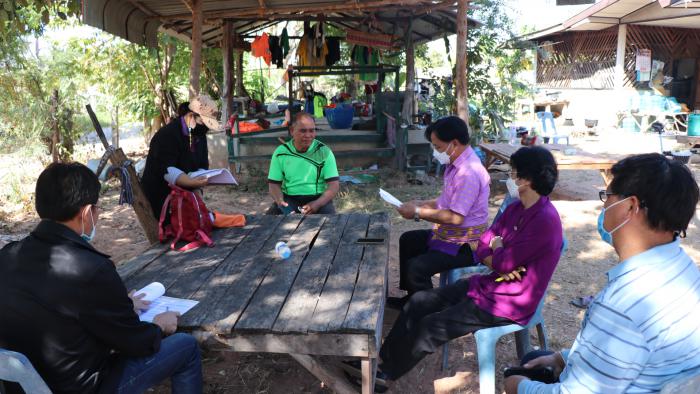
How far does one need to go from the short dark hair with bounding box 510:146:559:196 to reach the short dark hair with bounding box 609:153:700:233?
935 mm

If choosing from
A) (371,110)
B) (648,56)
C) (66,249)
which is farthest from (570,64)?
(66,249)

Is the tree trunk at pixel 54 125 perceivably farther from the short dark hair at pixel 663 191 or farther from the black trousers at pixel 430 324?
the short dark hair at pixel 663 191

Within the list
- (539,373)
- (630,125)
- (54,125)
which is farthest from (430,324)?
(630,125)

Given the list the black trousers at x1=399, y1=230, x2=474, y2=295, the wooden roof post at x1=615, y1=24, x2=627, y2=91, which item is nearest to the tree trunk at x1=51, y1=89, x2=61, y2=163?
the black trousers at x1=399, y1=230, x2=474, y2=295

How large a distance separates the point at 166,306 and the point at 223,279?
352mm

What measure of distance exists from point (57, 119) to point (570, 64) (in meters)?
14.9

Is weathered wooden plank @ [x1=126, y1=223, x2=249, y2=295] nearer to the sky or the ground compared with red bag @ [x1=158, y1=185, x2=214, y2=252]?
nearer to the ground

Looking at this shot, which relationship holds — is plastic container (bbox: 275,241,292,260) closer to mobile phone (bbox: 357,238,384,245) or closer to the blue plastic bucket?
mobile phone (bbox: 357,238,384,245)

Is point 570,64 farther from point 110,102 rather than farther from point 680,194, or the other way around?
point 680,194

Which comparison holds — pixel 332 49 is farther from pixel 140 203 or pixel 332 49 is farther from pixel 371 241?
pixel 371 241

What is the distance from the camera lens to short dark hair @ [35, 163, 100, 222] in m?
1.75

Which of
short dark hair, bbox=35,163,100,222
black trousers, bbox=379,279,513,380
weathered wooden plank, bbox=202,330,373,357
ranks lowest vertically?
black trousers, bbox=379,279,513,380

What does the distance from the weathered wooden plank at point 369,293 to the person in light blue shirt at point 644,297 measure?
0.73 m

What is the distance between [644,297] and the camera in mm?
1318
